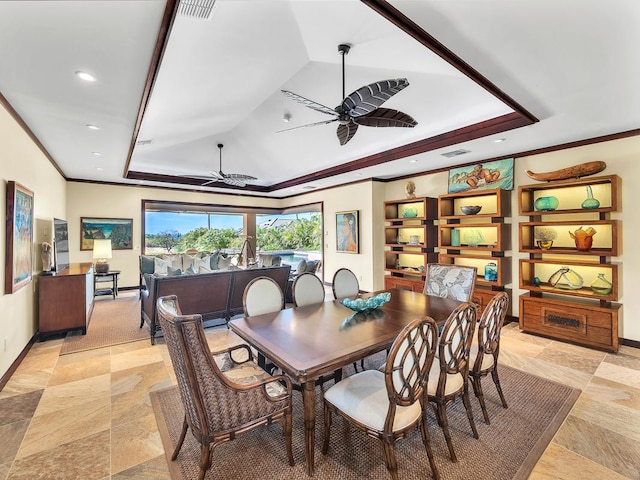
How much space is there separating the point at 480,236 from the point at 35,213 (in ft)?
21.3

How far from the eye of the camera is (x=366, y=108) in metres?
2.47

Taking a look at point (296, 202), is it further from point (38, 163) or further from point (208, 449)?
point (208, 449)

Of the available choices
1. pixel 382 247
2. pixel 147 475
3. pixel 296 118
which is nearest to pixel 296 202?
pixel 382 247

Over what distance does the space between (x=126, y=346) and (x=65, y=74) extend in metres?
3.01

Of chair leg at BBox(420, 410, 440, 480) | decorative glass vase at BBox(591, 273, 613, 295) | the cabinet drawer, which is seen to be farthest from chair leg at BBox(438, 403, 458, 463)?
decorative glass vase at BBox(591, 273, 613, 295)

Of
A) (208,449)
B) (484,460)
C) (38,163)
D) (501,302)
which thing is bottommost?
(484,460)

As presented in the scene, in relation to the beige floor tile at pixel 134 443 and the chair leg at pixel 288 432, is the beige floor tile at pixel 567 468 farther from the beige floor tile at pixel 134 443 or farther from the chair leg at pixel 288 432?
the beige floor tile at pixel 134 443

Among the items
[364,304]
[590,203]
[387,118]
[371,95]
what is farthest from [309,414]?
[590,203]

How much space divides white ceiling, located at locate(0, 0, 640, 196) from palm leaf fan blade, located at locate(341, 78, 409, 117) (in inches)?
14.7

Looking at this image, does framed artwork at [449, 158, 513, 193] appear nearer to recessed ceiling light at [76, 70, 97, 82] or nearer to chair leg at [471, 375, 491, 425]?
chair leg at [471, 375, 491, 425]

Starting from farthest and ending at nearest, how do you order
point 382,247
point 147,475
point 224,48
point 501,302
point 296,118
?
point 382,247, point 296,118, point 224,48, point 501,302, point 147,475

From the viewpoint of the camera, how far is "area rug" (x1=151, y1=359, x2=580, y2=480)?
5.90 ft

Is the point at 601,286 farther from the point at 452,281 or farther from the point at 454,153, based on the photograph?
the point at 454,153

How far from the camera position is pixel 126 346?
3771mm
